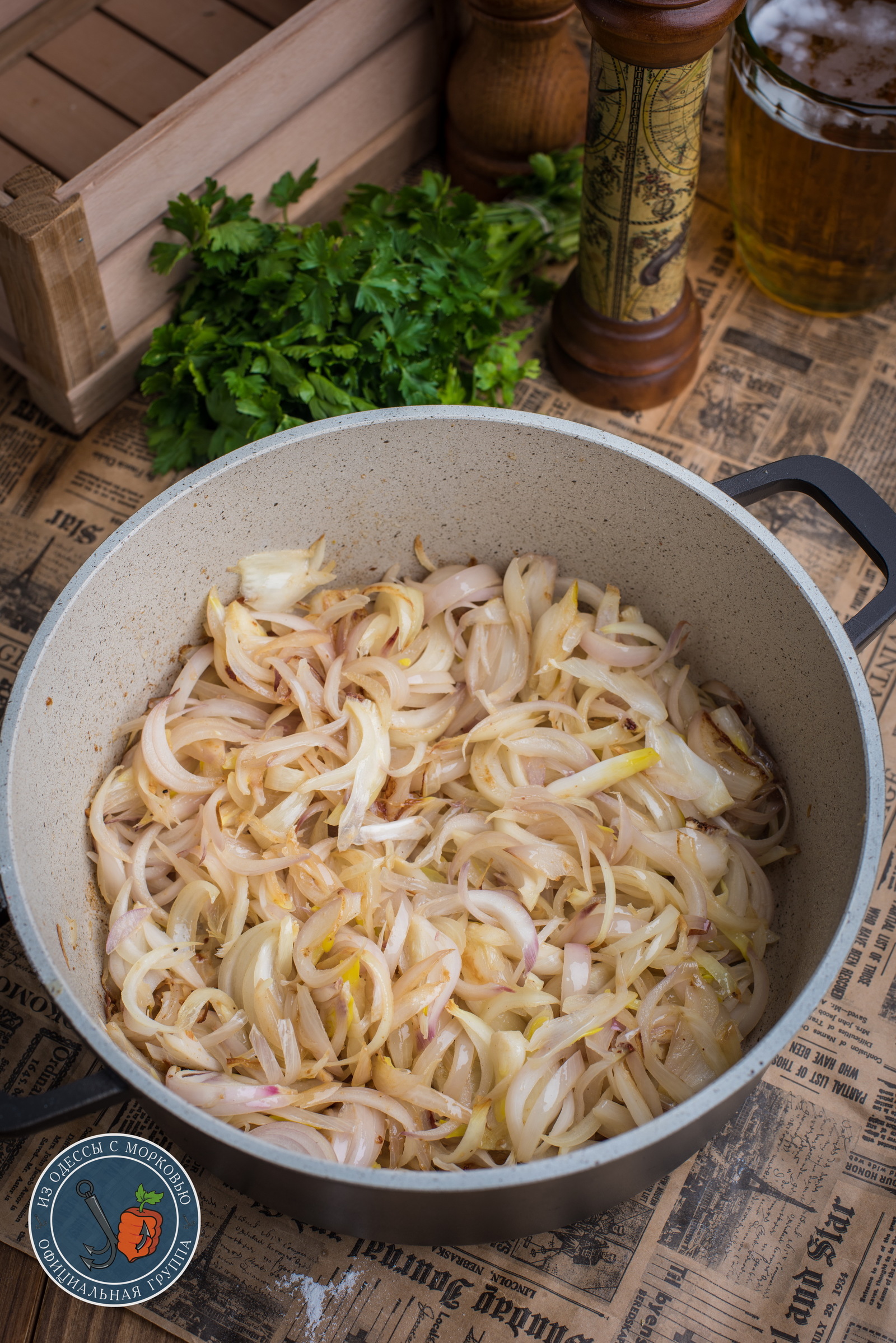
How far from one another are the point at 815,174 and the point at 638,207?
10.8 inches

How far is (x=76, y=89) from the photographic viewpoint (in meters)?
1.77

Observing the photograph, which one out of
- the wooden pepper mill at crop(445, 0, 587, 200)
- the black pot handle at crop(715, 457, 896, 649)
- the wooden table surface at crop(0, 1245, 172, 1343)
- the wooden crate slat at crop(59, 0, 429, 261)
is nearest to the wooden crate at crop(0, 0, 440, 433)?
the wooden crate slat at crop(59, 0, 429, 261)

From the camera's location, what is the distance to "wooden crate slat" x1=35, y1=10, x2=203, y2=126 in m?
1.76

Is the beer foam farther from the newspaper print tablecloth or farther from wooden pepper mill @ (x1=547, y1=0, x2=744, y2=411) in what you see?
the newspaper print tablecloth

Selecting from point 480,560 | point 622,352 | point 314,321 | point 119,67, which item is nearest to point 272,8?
point 119,67

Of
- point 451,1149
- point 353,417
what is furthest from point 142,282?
point 451,1149

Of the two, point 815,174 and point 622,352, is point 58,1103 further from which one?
point 815,174

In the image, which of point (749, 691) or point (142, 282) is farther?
point (142, 282)

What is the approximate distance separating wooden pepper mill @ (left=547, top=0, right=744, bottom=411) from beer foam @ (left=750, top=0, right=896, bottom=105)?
0.74 ft

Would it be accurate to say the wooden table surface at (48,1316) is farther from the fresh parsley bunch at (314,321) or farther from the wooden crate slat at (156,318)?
the wooden crate slat at (156,318)

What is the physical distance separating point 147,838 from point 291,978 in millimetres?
205

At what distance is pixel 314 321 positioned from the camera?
1468mm

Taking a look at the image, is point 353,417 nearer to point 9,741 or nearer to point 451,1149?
point 9,741

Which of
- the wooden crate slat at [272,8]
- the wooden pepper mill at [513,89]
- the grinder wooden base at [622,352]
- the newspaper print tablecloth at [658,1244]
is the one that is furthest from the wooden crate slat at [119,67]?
the newspaper print tablecloth at [658,1244]
